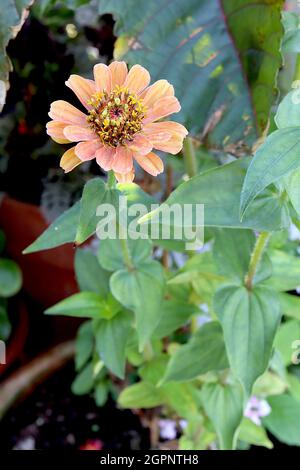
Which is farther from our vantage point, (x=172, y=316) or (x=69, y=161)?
(x=172, y=316)

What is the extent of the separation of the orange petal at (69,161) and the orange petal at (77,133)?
0.04 ft

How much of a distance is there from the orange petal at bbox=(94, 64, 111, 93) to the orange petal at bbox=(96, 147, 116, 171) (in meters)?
0.04

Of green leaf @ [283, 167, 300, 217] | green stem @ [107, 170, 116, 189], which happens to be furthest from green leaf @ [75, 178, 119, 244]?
green leaf @ [283, 167, 300, 217]

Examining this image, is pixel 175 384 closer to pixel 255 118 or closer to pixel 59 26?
pixel 255 118

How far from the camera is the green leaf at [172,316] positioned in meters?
0.62

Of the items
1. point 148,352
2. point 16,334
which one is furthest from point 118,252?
point 16,334

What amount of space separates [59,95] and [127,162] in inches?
16.0

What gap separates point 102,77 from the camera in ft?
1.21

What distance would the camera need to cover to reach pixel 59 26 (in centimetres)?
75

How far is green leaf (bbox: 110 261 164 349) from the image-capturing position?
52 cm

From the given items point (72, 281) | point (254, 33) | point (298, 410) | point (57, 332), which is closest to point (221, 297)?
point (254, 33)

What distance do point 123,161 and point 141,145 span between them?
1cm

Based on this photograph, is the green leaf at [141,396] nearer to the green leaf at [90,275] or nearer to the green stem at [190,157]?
the green leaf at [90,275]

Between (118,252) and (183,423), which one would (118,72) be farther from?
(183,423)
